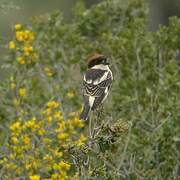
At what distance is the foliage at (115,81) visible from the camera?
8734 mm

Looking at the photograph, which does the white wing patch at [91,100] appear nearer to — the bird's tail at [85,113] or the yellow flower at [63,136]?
the bird's tail at [85,113]

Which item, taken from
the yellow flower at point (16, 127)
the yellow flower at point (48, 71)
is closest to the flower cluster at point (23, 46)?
the yellow flower at point (48, 71)

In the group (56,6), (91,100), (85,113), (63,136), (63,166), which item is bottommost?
(63,166)

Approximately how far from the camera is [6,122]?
31.9 feet

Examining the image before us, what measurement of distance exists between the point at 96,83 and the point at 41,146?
33.2 inches

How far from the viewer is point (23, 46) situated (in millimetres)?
→ 10031

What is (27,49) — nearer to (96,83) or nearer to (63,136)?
(96,83)

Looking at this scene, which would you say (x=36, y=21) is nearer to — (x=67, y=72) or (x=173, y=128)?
(x=67, y=72)

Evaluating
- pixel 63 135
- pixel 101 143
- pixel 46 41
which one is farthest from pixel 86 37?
pixel 101 143

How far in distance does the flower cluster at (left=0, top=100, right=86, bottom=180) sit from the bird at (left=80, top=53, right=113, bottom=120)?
0.37 m

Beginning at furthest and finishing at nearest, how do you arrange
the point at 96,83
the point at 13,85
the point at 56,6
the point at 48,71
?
1. the point at 56,6
2. the point at 48,71
3. the point at 13,85
4. the point at 96,83

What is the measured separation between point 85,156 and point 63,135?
1.84 meters

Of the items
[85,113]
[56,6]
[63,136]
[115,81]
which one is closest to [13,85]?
[63,136]

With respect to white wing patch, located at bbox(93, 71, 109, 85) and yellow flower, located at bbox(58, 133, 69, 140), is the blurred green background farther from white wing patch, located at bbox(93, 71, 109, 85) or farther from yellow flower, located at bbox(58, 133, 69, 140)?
yellow flower, located at bbox(58, 133, 69, 140)
